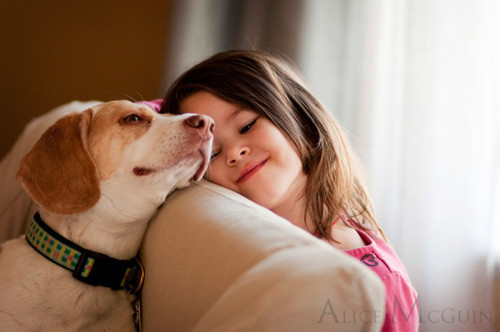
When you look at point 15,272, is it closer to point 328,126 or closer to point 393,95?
point 328,126

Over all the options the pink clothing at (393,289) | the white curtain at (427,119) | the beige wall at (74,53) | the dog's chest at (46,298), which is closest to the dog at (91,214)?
the dog's chest at (46,298)

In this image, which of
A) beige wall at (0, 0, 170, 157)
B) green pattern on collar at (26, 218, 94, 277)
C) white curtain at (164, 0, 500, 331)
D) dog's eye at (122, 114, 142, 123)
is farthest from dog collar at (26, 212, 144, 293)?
beige wall at (0, 0, 170, 157)

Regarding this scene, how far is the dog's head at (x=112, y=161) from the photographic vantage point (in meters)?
0.92

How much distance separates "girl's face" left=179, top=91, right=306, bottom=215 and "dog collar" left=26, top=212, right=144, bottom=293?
37cm

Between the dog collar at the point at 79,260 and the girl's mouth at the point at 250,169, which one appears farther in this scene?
the girl's mouth at the point at 250,169

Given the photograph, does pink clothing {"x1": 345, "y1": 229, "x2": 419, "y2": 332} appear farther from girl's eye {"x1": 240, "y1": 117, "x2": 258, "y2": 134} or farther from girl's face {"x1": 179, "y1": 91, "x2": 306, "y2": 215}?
girl's eye {"x1": 240, "y1": 117, "x2": 258, "y2": 134}

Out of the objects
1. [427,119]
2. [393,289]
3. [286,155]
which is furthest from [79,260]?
[427,119]

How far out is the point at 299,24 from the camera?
7.06 feet

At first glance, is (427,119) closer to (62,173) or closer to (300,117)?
(300,117)

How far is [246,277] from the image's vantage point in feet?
1.86

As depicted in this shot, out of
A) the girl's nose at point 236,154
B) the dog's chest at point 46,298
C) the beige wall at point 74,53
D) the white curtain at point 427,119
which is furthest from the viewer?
the beige wall at point 74,53

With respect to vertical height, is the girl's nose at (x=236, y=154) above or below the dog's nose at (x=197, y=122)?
below

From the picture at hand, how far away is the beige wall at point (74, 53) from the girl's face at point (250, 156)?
1621 millimetres

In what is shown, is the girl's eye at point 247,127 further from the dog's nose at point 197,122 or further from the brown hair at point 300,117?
the dog's nose at point 197,122
